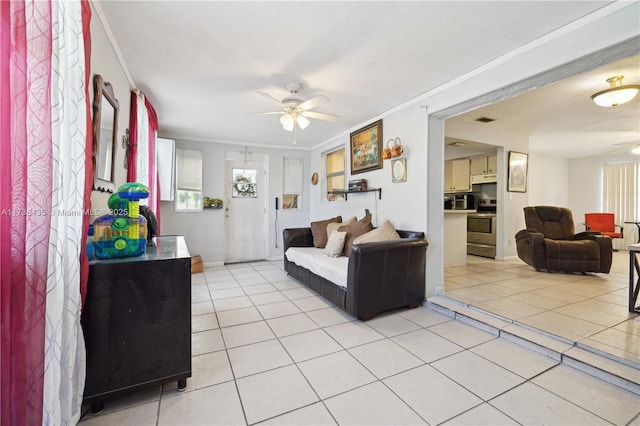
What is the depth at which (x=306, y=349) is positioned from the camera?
213cm

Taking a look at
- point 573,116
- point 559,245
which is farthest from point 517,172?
point 559,245

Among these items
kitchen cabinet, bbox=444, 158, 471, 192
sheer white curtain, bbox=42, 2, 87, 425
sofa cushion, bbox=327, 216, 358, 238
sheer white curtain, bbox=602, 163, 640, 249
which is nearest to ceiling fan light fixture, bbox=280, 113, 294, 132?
sofa cushion, bbox=327, 216, 358, 238

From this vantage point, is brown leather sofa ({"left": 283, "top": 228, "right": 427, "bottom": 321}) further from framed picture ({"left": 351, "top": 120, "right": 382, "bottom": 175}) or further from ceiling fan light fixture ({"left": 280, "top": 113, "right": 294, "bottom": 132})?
ceiling fan light fixture ({"left": 280, "top": 113, "right": 294, "bottom": 132})

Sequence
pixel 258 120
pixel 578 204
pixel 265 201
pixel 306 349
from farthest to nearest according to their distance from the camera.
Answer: pixel 578 204
pixel 265 201
pixel 258 120
pixel 306 349

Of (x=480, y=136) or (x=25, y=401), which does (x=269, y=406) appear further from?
(x=480, y=136)

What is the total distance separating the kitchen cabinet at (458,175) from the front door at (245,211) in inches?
171

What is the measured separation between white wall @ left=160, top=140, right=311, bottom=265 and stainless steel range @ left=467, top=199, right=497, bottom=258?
3995 millimetres

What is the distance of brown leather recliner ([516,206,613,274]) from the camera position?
13.1ft

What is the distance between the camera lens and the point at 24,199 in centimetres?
97

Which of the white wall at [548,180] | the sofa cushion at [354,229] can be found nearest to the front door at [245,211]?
the sofa cushion at [354,229]

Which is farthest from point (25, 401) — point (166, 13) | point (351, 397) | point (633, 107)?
point (633, 107)

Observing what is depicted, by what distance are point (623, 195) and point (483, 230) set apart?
13.6ft

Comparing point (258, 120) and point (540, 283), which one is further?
point (258, 120)

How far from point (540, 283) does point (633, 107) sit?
8.56ft
